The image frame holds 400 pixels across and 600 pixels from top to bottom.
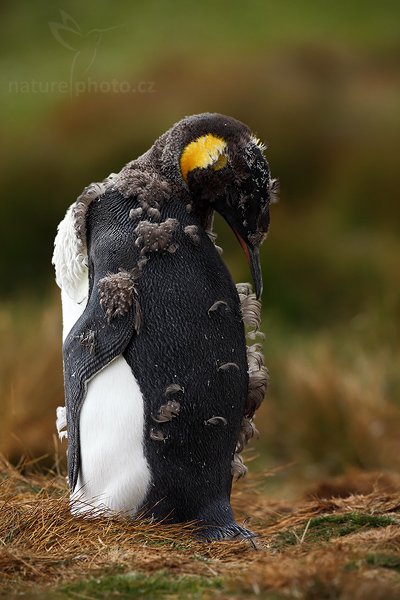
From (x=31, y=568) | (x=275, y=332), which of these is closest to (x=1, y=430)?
(x=31, y=568)

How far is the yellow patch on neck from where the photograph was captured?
155 inches

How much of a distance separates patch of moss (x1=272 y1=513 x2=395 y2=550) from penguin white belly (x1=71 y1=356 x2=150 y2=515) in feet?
1.79

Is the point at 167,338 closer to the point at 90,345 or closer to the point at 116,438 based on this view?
the point at 90,345

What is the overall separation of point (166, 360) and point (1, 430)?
3.04m

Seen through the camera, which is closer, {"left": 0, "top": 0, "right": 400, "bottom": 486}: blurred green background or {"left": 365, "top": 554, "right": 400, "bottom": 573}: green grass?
{"left": 365, "top": 554, "right": 400, "bottom": 573}: green grass

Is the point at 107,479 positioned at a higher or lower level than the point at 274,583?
higher

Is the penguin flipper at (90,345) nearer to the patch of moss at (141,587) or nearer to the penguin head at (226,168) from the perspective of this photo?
the penguin head at (226,168)

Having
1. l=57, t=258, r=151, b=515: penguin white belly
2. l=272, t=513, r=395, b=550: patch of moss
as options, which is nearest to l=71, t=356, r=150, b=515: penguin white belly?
l=57, t=258, r=151, b=515: penguin white belly

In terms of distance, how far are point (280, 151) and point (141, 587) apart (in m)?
12.9

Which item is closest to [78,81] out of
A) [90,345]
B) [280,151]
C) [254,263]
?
[280,151]

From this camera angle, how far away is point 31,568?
10.5 ft

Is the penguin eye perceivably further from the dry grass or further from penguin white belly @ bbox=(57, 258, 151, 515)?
the dry grass

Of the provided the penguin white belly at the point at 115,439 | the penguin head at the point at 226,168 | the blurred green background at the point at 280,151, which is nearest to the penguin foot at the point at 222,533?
the penguin white belly at the point at 115,439

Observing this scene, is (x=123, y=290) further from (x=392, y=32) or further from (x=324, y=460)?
(x=392, y=32)
